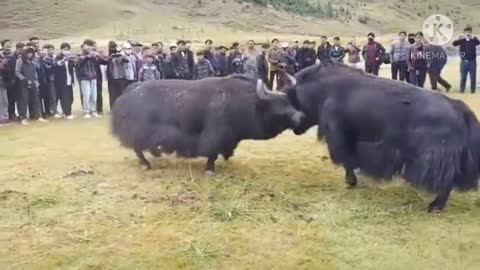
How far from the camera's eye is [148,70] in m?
15.7

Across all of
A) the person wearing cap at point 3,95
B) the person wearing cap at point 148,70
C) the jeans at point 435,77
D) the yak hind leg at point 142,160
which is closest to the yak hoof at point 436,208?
the yak hind leg at point 142,160

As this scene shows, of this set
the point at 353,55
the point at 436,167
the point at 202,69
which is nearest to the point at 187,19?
the point at 353,55

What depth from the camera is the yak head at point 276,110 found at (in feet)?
31.4

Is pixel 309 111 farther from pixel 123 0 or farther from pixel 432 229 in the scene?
pixel 123 0

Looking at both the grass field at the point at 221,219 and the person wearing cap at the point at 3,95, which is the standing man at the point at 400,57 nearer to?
the grass field at the point at 221,219

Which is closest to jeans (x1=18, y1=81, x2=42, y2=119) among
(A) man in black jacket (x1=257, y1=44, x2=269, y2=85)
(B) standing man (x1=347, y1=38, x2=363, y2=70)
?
(A) man in black jacket (x1=257, y1=44, x2=269, y2=85)

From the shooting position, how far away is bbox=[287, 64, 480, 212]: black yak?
25.9 ft

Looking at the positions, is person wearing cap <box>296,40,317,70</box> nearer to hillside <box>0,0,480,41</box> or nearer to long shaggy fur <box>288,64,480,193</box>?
long shaggy fur <box>288,64,480,193</box>

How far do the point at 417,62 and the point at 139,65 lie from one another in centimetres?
700

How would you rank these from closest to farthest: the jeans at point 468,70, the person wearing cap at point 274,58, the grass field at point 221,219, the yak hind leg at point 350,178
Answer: the grass field at point 221,219
the yak hind leg at point 350,178
the person wearing cap at point 274,58
the jeans at point 468,70

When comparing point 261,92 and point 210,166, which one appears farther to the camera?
point 210,166

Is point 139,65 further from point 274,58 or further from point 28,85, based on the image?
point 274,58

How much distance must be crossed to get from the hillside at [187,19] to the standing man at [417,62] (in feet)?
65.0

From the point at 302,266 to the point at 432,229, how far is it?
66.6 inches
